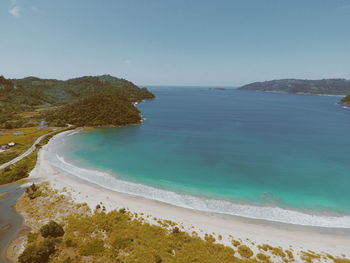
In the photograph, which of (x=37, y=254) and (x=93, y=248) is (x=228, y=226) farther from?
(x=37, y=254)

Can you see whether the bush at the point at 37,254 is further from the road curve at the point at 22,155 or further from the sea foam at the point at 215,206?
the road curve at the point at 22,155

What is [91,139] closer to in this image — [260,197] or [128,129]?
[128,129]

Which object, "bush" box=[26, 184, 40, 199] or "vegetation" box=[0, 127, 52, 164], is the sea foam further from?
"vegetation" box=[0, 127, 52, 164]

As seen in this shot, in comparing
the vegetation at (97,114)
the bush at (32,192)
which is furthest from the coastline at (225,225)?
the vegetation at (97,114)

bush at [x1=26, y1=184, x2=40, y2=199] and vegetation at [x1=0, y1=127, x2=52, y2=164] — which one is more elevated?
vegetation at [x1=0, y1=127, x2=52, y2=164]

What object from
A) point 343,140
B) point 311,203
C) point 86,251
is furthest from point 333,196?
point 343,140

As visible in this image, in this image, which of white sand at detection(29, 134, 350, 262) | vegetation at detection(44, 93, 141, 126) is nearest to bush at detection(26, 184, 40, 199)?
white sand at detection(29, 134, 350, 262)
